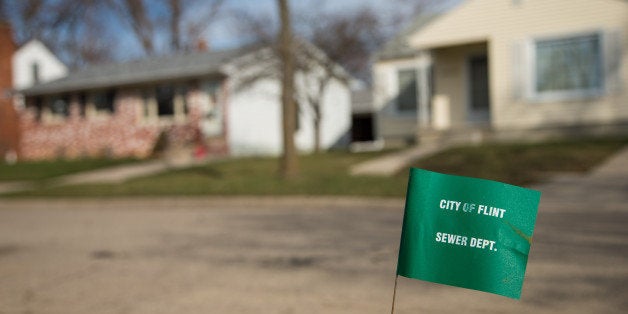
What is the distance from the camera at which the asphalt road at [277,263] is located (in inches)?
188

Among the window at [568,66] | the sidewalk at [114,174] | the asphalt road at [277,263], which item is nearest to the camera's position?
the asphalt road at [277,263]

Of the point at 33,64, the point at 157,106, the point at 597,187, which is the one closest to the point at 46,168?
the point at 157,106

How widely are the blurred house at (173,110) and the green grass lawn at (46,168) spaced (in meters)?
2.85

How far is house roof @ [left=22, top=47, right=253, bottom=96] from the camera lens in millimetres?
26703

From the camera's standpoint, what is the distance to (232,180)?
16016 millimetres

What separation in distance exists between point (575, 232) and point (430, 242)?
5.67m

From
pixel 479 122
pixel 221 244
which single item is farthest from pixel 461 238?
pixel 479 122

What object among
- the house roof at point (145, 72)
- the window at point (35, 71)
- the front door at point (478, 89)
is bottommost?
the front door at point (478, 89)

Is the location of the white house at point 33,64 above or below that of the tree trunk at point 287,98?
above

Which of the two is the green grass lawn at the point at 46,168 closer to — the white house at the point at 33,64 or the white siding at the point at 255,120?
the white siding at the point at 255,120

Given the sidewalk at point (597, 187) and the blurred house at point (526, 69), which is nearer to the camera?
the sidewalk at point (597, 187)

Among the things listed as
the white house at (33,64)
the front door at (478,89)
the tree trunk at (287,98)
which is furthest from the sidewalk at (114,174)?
the white house at (33,64)

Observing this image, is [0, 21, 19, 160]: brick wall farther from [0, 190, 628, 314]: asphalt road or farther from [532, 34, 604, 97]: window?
[0, 190, 628, 314]: asphalt road

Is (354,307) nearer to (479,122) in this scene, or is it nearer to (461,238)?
(461,238)
